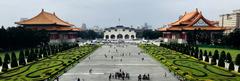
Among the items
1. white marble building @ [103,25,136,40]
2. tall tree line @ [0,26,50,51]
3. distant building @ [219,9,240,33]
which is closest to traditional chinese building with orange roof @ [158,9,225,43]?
tall tree line @ [0,26,50,51]

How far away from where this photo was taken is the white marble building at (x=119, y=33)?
176m

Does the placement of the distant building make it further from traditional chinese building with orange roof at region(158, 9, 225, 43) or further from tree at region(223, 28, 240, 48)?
tree at region(223, 28, 240, 48)

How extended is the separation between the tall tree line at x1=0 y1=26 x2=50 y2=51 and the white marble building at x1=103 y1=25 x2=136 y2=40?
94586 millimetres

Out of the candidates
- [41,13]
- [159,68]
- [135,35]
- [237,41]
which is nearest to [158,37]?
[135,35]

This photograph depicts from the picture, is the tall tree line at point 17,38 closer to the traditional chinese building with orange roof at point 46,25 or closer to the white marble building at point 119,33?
the traditional chinese building with orange roof at point 46,25

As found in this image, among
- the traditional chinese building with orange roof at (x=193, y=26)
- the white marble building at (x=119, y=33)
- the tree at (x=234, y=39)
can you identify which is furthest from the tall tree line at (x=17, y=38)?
the white marble building at (x=119, y=33)

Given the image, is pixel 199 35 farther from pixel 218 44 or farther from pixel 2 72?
pixel 2 72

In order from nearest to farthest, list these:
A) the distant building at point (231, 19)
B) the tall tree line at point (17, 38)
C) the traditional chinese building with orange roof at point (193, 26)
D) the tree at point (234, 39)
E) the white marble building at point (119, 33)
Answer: the tall tree line at point (17, 38), the tree at point (234, 39), the traditional chinese building with orange roof at point (193, 26), the distant building at point (231, 19), the white marble building at point (119, 33)

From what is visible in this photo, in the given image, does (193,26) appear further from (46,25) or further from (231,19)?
(231,19)

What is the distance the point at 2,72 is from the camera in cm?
3922

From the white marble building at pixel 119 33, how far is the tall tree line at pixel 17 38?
310 feet

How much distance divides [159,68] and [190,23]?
55552 mm

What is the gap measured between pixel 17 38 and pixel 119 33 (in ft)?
349

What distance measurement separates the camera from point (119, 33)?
176625 mm
